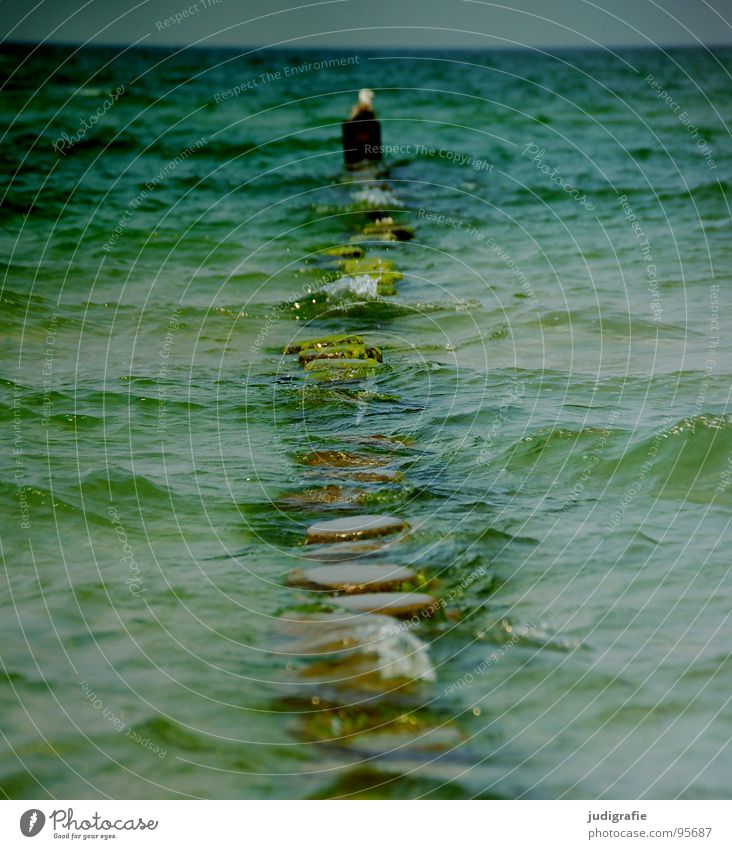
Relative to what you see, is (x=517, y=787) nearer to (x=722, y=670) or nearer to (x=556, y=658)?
(x=556, y=658)

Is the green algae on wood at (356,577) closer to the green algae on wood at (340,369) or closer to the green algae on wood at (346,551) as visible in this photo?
the green algae on wood at (346,551)

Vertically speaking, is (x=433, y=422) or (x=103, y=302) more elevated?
(x=103, y=302)

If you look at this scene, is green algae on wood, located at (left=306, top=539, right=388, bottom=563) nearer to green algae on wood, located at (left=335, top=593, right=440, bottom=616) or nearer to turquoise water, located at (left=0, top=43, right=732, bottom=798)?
turquoise water, located at (left=0, top=43, right=732, bottom=798)

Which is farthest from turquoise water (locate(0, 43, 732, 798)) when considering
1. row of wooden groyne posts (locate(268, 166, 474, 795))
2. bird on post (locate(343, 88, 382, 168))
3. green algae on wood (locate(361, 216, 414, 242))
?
bird on post (locate(343, 88, 382, 168))

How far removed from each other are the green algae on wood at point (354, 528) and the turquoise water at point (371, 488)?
83mm

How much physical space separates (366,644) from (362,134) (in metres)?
9.97

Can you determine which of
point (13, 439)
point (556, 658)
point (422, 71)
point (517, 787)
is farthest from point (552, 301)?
point (422, 71)

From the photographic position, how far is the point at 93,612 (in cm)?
332

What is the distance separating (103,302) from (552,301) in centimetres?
337

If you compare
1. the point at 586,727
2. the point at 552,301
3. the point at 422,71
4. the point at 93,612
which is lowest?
the point at 586,727

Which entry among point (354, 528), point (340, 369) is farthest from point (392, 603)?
point (340, 369)

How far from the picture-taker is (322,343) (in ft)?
20.3

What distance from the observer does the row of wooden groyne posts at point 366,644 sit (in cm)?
262

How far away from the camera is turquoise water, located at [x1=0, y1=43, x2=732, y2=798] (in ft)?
8.97
